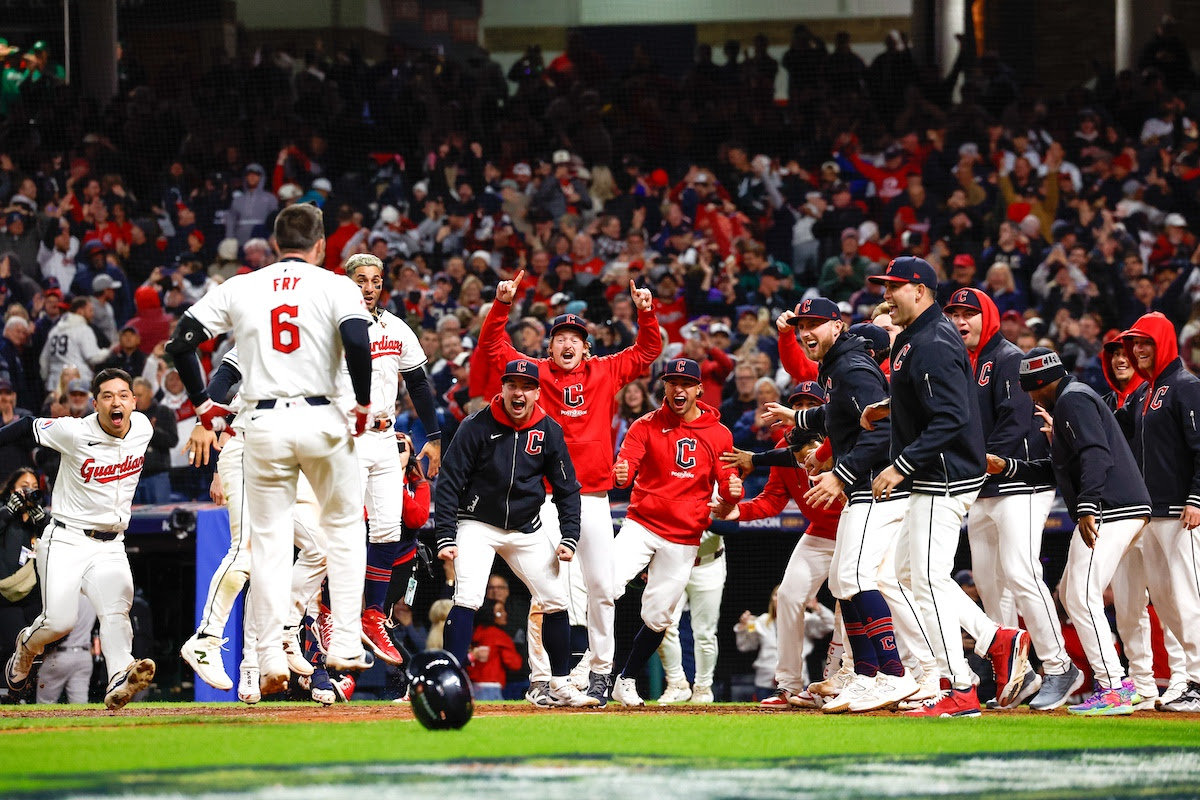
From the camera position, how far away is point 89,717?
23.0 ft

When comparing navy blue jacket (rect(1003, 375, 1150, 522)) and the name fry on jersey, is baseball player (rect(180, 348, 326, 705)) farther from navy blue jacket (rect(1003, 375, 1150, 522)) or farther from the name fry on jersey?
navy blue jacket (rect(1003, 375, 1150, 522))

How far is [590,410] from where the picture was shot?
29.0 feet

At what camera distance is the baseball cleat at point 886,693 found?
7199 mm

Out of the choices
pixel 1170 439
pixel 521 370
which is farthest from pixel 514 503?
pixel 1170 439

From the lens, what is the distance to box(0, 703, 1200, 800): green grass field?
4348 millimetres

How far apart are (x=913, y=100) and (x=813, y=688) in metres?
11.8

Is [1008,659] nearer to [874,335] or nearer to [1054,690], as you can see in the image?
[1054,690]

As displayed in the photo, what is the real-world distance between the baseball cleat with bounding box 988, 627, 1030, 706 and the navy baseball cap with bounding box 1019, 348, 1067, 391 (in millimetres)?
1348

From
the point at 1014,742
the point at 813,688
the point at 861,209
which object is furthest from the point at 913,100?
the point at 1014,742

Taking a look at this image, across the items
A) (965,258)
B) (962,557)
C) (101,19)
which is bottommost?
(962,557)

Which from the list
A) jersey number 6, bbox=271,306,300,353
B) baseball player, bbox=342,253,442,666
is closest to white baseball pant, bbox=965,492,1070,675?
baseball player, bbox=342,253,442,666

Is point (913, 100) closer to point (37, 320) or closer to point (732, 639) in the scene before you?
point (732, 639)

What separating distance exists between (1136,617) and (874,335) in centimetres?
219

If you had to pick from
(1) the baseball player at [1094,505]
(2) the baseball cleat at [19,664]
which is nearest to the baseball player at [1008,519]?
(1) the baseball player at [1094,505]
